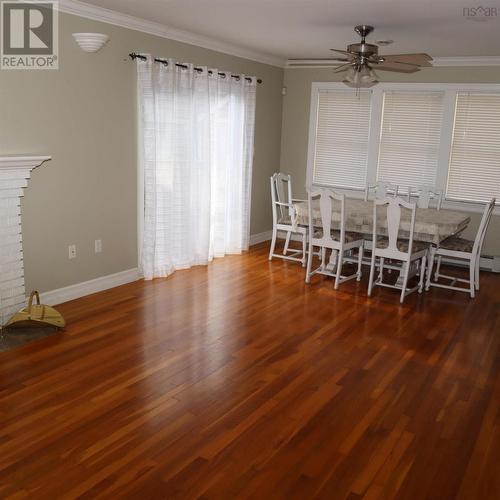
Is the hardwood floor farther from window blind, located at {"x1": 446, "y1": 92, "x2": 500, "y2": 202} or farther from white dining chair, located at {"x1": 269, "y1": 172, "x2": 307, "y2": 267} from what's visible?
window blind, located at {"x1": 446, "y1": 92, "x2": 500, "y2": 202}

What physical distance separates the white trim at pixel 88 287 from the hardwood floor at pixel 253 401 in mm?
120

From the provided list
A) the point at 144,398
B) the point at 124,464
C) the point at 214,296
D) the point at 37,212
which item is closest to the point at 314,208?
the point at 214,296

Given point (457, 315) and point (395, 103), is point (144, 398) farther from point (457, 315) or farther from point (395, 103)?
point (395, 103)

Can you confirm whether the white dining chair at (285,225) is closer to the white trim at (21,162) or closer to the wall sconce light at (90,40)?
the wall sconce light at (90,40)

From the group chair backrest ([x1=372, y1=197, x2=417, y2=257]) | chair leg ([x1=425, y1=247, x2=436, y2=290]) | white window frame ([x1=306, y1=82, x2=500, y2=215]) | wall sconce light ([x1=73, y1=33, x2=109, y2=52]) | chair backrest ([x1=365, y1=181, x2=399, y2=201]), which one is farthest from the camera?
chair backrest ([x1=365, y1=181, x2=399, y2=201])

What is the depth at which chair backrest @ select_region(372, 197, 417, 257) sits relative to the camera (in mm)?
5242

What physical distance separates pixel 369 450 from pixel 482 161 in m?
4.86

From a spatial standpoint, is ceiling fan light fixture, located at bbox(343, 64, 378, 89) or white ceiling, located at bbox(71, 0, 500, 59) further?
ceiling fan light fixture, located at bbox(343, 64, 378, 89)

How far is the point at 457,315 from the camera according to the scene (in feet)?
17.1

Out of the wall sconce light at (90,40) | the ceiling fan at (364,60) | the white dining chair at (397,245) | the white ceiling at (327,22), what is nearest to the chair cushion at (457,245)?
the white dining chair at (397,245)

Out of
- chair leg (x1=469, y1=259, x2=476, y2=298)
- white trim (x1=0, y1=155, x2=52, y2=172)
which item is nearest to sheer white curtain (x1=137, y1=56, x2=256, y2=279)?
white trim (x1=0, y1=155, x2=52, y2=172)

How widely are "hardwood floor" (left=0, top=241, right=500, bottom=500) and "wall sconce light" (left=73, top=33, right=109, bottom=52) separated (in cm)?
219

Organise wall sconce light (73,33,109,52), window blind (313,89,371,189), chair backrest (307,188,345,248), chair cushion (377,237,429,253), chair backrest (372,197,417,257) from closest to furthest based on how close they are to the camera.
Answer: wall sconce light (73,33,109,52), chair backrest (372,197,417,257), chair cushion (377,237,429,253), chair backrest (307,188,345,248), window blind (313,89,371,189)

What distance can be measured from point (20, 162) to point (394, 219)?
10.8 feet
